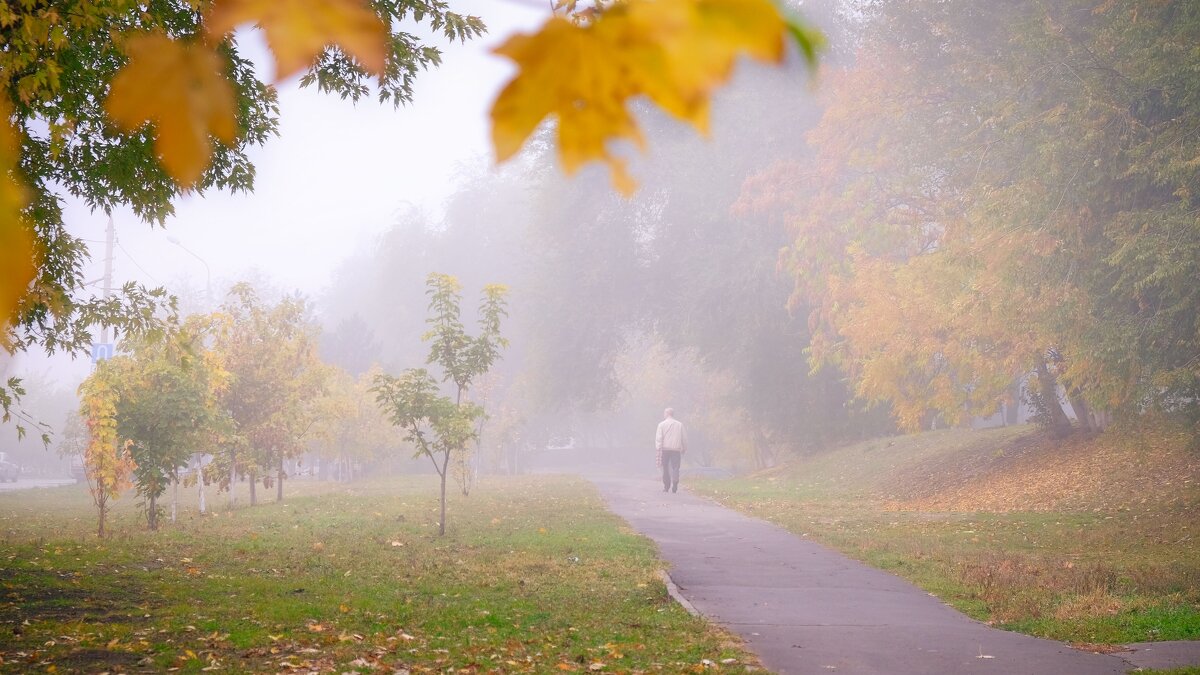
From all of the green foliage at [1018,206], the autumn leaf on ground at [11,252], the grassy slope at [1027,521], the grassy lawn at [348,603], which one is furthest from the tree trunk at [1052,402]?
the autumn leaf on ground at [11,252]

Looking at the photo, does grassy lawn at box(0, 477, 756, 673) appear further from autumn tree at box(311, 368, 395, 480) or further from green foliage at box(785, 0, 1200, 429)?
autumn tree at box(311, 368, 395, 480)

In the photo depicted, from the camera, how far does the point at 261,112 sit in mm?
7758

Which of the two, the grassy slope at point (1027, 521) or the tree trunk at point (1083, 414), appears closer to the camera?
the grassy slope at point (1027, 521)

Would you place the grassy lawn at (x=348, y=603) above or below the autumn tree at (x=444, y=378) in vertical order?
below

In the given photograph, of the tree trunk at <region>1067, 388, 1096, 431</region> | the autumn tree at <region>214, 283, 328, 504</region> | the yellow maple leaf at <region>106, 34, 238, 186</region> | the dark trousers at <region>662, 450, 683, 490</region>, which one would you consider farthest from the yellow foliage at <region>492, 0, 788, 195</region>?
the autumn tree at <region>214, 283, 328, 504</region>

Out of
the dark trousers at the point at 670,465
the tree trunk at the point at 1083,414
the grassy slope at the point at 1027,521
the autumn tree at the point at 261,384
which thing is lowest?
the grassy slope at the point at 1027,521

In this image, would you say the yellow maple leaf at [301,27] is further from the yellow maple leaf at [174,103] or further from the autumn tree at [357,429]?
the autumn tree at [357,429]

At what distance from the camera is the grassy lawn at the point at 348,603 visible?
230 inches

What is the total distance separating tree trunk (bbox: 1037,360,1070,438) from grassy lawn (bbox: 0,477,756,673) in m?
12.3

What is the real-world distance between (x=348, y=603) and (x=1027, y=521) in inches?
462

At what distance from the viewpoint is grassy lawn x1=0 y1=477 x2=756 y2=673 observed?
5.85 m

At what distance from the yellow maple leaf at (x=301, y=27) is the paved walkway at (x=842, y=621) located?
18.7 feet

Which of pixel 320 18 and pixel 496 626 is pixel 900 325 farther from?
pixel 320 18

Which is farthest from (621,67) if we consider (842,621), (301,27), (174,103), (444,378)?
(444,378)
